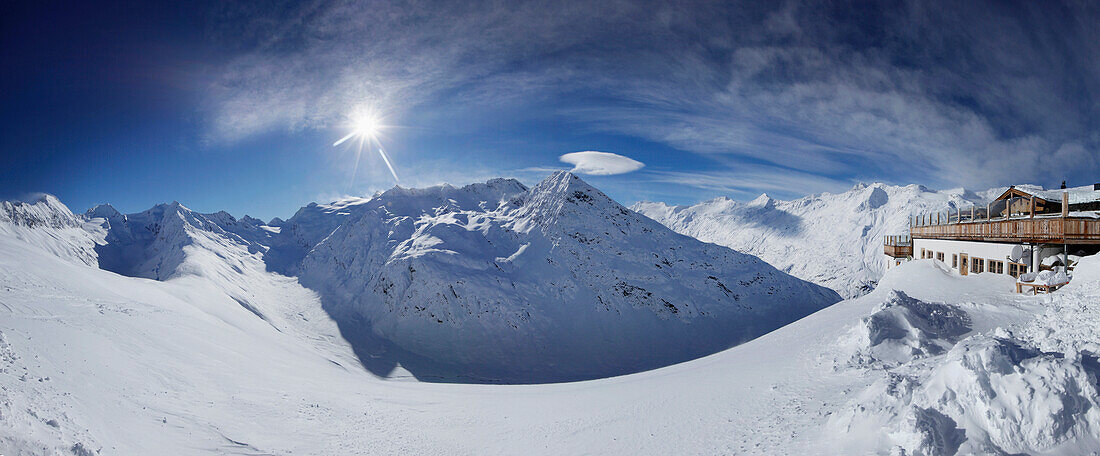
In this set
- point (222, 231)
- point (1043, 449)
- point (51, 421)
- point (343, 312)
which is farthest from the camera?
point (222, 231)

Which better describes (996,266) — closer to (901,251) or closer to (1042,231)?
(1042,231)

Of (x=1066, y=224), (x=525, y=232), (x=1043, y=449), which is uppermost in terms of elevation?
(x=525, y=232)

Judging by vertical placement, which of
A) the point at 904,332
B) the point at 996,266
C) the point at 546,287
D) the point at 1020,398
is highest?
the point at 996,266

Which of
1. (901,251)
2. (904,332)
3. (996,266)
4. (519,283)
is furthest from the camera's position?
(519,283)

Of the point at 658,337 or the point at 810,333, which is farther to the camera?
the point at 658,337

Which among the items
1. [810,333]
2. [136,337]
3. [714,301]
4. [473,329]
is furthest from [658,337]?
[136,337]

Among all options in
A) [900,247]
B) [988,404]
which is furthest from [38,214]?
[900,247]

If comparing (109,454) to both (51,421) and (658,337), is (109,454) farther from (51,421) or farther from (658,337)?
(658,337)

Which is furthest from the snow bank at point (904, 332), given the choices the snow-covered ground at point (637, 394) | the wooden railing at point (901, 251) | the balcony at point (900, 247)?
the balcony at point (900, 247)
